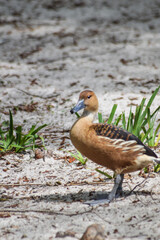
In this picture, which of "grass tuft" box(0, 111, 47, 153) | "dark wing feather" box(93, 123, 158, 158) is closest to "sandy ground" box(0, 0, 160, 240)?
"grass tuft" box(0, 111, 47, 153)

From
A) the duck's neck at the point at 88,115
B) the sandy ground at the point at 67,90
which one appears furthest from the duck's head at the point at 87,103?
the sandy ground at the point at 67,90

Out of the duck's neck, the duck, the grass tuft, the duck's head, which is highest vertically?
the duck's head

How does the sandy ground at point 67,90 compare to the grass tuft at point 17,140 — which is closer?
the sandy ground at point 67,90

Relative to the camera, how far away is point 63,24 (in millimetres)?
8477

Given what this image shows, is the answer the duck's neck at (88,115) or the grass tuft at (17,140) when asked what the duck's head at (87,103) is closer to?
the duck's neck at (88,115)

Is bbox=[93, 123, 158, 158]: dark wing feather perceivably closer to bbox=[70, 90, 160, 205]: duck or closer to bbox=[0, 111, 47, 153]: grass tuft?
bbox=[70, 90, 160, 205]: duck

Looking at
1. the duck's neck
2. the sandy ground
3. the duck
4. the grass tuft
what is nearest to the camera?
the sandy ground

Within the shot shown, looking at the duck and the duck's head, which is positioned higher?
the duck's head

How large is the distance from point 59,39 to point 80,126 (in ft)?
16.0

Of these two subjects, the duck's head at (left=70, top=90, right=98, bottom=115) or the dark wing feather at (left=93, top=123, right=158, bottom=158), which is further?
the duck's head at (left=70, top=90, right=98, bottom=115)

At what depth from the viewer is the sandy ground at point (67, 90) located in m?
3.04

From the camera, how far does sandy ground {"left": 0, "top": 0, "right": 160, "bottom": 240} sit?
304 centimetres

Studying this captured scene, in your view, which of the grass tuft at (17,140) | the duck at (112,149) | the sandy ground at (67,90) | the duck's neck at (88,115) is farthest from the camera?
the grass tuft at (17,140)

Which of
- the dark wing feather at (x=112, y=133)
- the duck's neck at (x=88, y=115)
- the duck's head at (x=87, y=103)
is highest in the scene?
the duck's head at (x=87, y=103)
